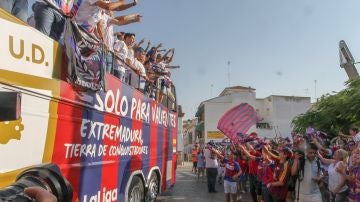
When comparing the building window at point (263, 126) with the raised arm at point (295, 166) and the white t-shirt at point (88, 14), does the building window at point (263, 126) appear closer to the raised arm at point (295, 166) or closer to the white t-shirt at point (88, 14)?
the raised arm at point (295, 166)

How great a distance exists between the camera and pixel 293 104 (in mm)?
54812

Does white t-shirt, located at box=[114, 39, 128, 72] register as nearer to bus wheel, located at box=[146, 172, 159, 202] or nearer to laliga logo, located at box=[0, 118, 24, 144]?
bus wheel, located at box=[146, 172, 159, 202]

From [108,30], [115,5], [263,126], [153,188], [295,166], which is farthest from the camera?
[263,126]

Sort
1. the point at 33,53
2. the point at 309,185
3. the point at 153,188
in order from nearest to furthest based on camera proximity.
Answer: the point at 33,53 < the point at 309,185 < the point at 153,188

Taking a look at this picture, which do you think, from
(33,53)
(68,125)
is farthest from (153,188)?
(33,53)

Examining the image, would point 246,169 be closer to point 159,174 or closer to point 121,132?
point 159,174

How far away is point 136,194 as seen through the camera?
766cm

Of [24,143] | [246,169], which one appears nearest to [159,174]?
[246,169]

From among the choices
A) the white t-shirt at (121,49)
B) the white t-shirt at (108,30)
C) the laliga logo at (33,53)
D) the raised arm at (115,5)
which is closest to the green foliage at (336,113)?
the white t-shirt at (121,49)

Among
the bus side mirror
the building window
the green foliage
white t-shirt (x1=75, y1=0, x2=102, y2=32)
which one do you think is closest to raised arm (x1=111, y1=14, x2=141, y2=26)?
white t-shirt (x1=75, y1=0, x2=102, y2=32)

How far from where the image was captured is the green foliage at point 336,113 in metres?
17.7

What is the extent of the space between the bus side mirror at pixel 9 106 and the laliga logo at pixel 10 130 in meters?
2.22

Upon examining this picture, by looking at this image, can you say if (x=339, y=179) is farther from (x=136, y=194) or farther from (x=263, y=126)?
(x=263, y=126)

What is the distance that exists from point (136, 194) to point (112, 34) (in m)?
3.04
